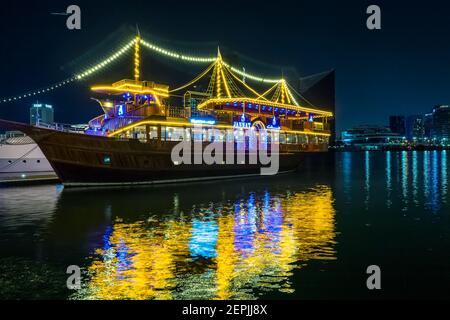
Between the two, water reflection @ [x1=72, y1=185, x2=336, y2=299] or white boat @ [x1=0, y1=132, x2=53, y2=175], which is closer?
water reflection @ [x1=72, y1=185, x2=336, y2=299]

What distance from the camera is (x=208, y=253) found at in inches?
Answer: 505

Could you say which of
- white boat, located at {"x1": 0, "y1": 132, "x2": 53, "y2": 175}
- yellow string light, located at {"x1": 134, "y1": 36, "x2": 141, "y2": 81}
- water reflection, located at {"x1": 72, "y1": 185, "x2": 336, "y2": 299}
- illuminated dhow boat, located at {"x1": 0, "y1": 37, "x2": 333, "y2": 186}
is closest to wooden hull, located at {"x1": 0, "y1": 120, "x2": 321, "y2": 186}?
illuminated dhow boat, located at {"x1": 0, "y1": 37, "x2": 333, "y2": 186}

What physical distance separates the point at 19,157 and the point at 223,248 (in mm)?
37366

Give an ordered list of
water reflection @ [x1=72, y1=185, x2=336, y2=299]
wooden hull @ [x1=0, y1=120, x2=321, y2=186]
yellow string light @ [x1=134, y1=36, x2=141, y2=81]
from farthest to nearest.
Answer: yellow string light @ [x1=134, y1=36, x2=141, y2=81] < wooden hull @ [x1=0, y1=120, x2=321, y2=186] < water reflection @ [x1=72, y1=185, x2=336, y2=299]

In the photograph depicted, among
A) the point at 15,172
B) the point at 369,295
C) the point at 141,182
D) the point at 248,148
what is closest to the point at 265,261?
the point at 369,295

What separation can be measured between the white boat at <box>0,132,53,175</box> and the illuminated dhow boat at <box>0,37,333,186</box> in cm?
860

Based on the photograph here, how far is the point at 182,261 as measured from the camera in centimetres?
1193

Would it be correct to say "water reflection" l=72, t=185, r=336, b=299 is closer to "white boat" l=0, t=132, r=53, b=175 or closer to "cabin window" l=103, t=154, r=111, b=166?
"cabin window" l=103, t=154, r=111, b=166

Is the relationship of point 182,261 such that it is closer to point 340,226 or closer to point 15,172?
point 340,226

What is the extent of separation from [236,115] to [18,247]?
111ft

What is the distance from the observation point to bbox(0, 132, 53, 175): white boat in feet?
138

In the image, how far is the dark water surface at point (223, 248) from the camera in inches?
385

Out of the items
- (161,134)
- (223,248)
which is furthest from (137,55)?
(223,248)
